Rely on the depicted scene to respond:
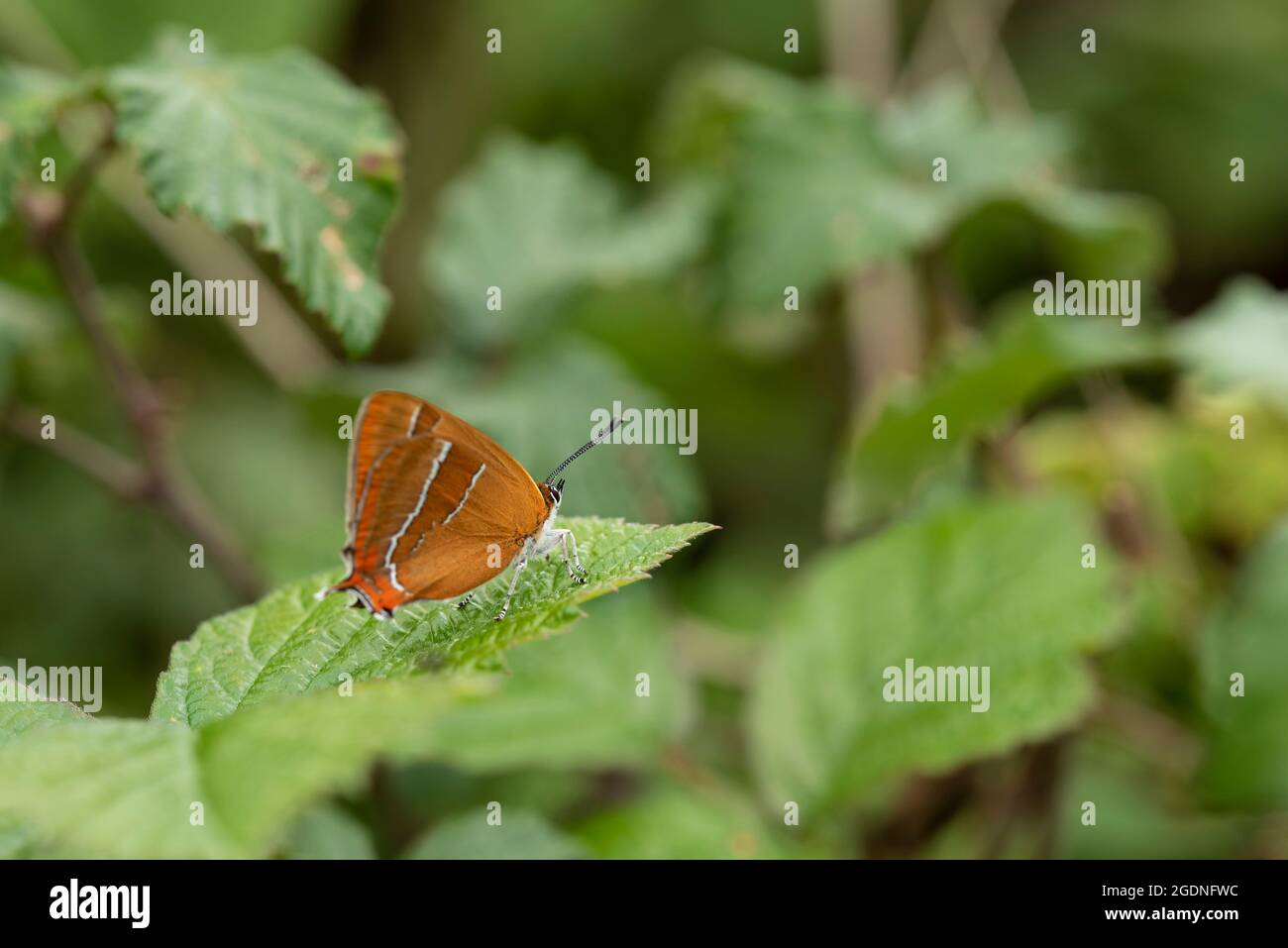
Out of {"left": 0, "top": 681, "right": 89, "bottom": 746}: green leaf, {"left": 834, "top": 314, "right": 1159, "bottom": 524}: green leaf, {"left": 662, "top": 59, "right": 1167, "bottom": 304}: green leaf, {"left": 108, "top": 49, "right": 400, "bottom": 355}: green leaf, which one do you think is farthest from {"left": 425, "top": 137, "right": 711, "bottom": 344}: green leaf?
{"left": 0, "top": 681, "right": 89, "bottom": 746}: green leaf

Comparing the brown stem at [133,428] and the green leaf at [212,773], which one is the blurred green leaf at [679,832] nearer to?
the brown stem at [133,428]

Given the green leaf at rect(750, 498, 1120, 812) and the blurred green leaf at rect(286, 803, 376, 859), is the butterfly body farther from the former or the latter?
the green leaf at rect(750, 498, 1120, 812)

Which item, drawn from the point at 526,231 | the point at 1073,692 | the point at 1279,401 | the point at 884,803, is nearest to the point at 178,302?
the point at 526,231

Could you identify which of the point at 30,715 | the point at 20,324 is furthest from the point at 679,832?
the point at 20,324

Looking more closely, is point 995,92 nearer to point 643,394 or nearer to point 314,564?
point 643,394

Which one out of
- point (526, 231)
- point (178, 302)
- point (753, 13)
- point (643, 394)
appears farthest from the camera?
point (753, 13)

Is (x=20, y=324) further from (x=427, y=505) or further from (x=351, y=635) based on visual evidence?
(x=351, y=635)

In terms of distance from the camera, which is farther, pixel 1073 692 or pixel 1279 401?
pixel 1279 401
